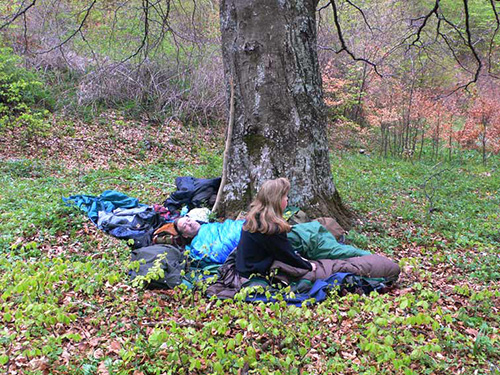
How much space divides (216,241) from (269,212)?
1.00 meters

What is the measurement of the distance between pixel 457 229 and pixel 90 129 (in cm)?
961

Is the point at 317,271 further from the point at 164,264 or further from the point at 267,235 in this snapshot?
the point at 164,264

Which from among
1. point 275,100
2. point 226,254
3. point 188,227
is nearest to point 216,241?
point 226,254

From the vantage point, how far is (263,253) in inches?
149

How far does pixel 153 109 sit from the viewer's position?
499 inches

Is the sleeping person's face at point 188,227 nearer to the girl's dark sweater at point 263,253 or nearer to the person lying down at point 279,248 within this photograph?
the person lying down at point 279,248

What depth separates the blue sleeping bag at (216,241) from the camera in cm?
440

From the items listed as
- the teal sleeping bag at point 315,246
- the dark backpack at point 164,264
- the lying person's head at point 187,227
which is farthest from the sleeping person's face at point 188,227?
the teal sleeping bag at point 315,246

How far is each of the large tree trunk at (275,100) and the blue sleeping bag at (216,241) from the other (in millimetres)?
653

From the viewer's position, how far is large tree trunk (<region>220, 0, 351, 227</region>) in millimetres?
4980

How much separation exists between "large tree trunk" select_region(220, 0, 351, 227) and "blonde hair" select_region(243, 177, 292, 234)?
52.2 inches

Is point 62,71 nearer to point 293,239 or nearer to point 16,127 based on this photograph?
point 16,127

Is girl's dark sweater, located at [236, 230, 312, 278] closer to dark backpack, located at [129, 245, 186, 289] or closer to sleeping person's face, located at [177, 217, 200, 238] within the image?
dark backpack, located at [129, 245, 186, 289]

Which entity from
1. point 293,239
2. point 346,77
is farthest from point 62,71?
point 293,239
